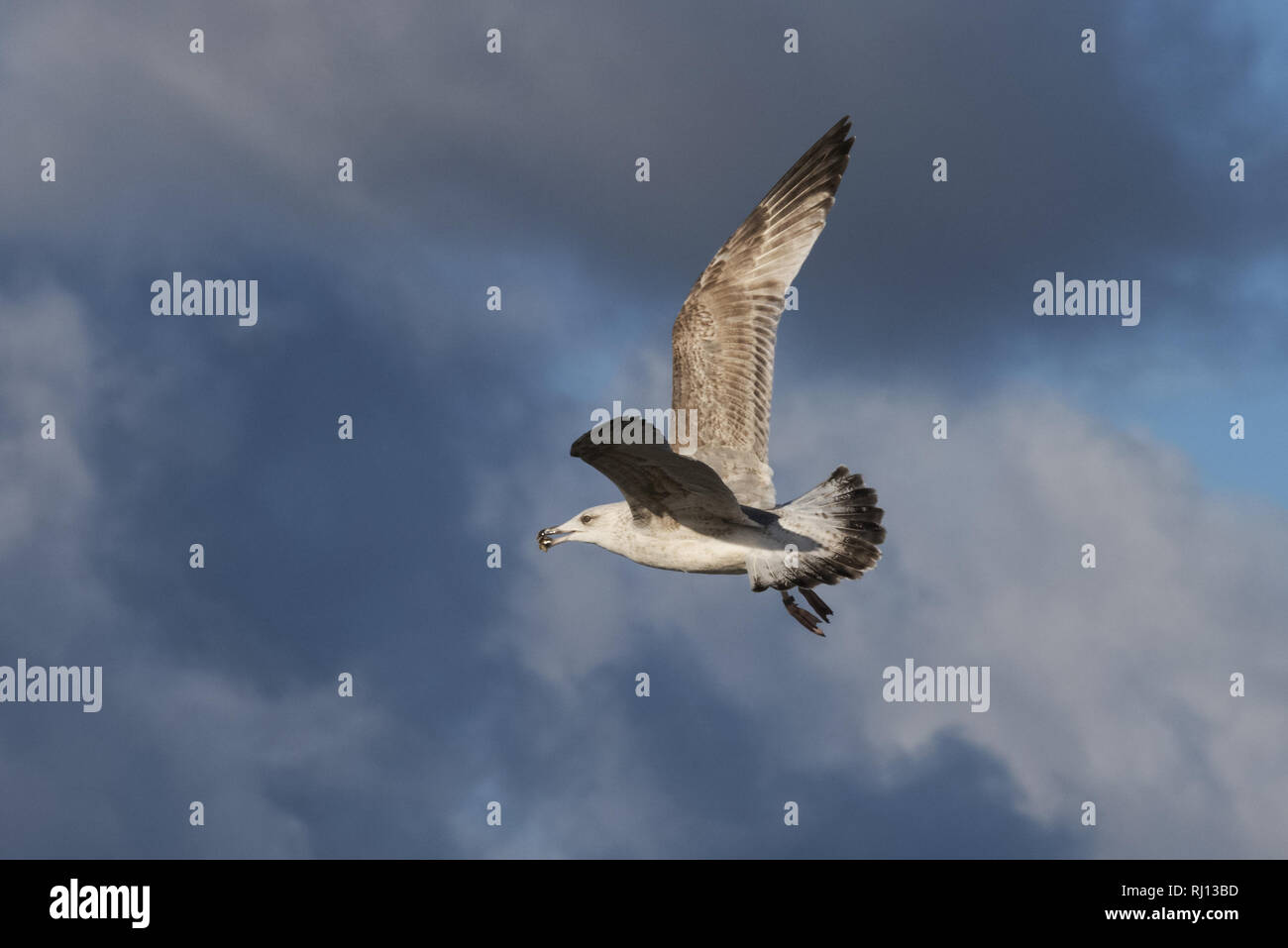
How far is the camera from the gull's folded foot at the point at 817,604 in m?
13.7

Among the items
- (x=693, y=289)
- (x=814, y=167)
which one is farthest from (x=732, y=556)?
(x=814, y=167)

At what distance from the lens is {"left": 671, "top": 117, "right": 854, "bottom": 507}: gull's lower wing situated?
14.6 metres

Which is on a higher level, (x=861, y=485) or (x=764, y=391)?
(x=764, y=391)

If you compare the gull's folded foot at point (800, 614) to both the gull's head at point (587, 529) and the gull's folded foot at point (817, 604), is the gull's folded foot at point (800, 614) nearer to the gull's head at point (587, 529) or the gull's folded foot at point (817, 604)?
the gull's folded foot at point (817, 604)

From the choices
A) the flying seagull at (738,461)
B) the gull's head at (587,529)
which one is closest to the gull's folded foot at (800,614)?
the flying seagull at (738,461)

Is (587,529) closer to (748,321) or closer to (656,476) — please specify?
(656,476)

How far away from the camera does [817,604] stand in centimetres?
1377

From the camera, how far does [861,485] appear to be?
12.9 meters

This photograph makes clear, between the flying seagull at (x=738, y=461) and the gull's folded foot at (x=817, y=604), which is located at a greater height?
the flying seagull at (x=738, y=461)

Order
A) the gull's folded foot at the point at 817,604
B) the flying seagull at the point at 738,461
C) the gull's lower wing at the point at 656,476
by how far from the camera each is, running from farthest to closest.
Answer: the gull's folded foot at the point at 817,604 → the flying seagull at the point at 738,461 → the gull's lower wing at the point at 656,476

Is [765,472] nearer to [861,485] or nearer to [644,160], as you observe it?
[861,485]

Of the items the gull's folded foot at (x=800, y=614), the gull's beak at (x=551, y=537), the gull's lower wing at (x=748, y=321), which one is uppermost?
the gull's lower wing at (x=748, y=321)

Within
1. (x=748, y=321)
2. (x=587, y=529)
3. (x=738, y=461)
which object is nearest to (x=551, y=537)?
(x=587, y=529)
